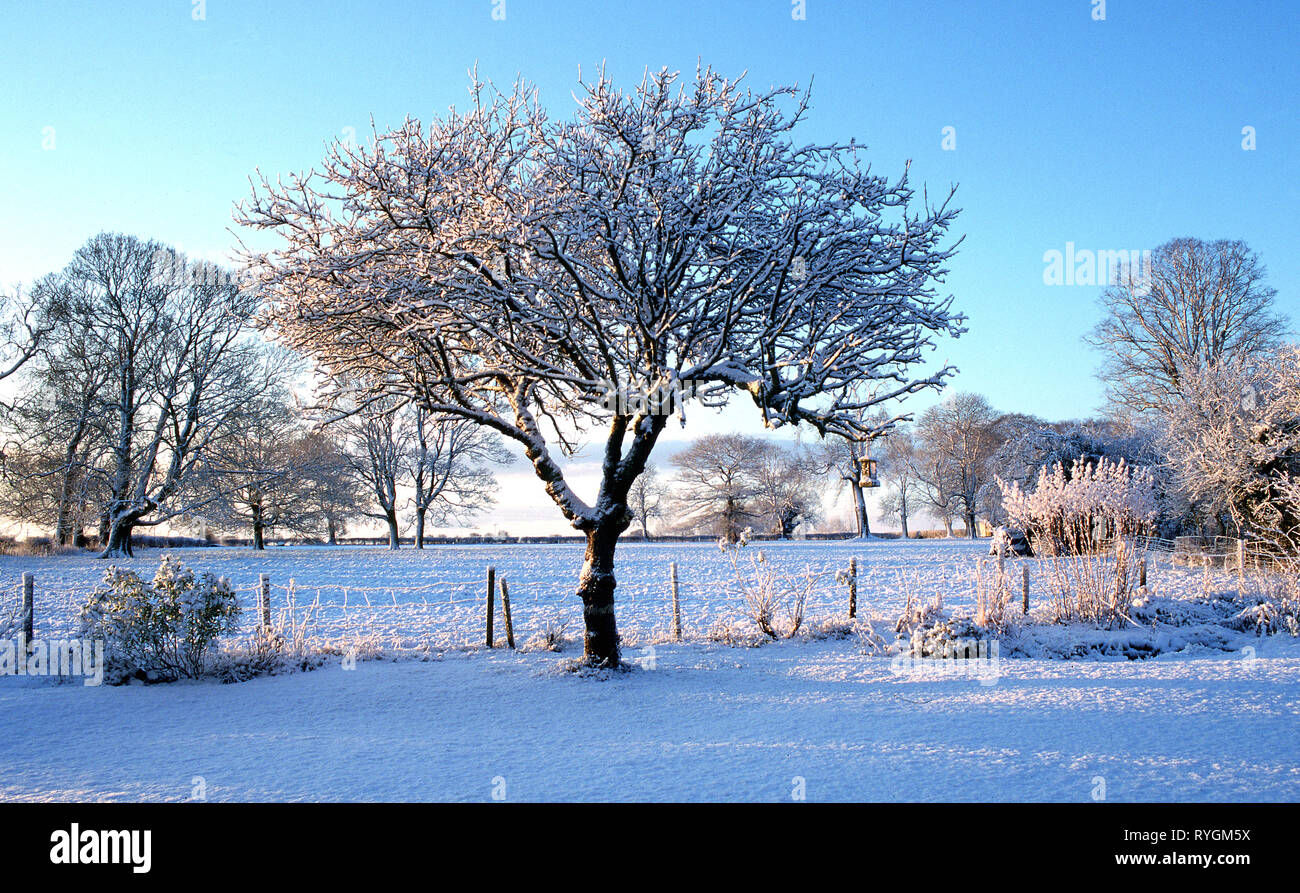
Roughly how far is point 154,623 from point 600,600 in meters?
5.95

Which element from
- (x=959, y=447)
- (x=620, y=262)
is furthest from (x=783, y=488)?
(x=620, y=262)

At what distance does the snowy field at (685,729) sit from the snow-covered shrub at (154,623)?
0.48m

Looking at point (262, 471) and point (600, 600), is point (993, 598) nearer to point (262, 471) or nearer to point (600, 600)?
point (600, 600)

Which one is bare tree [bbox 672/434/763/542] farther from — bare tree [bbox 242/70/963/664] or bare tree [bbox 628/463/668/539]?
bare tree [bbox 242/70/963/664]

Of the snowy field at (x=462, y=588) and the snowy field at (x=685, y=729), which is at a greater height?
the snowy field at (x=685, y=729)

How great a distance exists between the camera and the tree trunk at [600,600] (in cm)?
958

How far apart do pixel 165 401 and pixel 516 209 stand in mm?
26327

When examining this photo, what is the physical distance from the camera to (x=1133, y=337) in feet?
98.1

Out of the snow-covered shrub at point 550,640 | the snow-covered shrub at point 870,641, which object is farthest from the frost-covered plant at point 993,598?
the snow-covered shrub at point 550,640

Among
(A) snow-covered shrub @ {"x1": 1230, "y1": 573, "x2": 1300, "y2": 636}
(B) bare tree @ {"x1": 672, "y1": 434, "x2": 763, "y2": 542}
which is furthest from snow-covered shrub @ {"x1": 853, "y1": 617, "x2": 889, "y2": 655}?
(B) bare tree @ {"x1": 672, "y1": 434, "x2": 763, "y2": 542}

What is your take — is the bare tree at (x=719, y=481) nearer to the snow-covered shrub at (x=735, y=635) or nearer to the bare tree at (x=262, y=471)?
the bare tree at (x=262, y=471)

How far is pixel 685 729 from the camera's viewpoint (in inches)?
263
